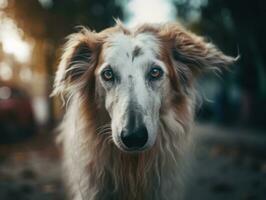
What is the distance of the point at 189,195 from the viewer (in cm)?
717

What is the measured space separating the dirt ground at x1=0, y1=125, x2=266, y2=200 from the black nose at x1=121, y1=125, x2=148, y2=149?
3328 mm

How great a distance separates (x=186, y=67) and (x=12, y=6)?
5848mm

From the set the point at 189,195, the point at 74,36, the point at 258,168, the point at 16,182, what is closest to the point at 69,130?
the point at 74,36

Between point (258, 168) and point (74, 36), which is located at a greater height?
point (74, 36)

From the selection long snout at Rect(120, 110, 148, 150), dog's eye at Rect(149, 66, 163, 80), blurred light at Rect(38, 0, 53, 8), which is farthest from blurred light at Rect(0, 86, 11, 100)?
long snout at Rect(120, 110, 148, 150)

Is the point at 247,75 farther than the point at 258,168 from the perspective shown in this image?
Yes

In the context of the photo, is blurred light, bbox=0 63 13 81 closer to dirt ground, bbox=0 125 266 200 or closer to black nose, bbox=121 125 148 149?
dirt ground, bbox=0 125 266 200

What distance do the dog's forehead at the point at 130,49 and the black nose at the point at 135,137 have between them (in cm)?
71

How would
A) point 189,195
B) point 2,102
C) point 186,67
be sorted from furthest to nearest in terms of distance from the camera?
point 2,102
point 189,195
point 186,67

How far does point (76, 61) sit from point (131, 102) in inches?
42.5

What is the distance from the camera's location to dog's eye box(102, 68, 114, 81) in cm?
443

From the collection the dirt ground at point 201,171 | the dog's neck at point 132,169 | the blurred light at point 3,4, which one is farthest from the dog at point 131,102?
the blurred light at point 3,4

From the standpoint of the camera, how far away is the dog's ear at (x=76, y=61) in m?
4.87

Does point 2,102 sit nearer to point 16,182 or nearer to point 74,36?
point 16,182
